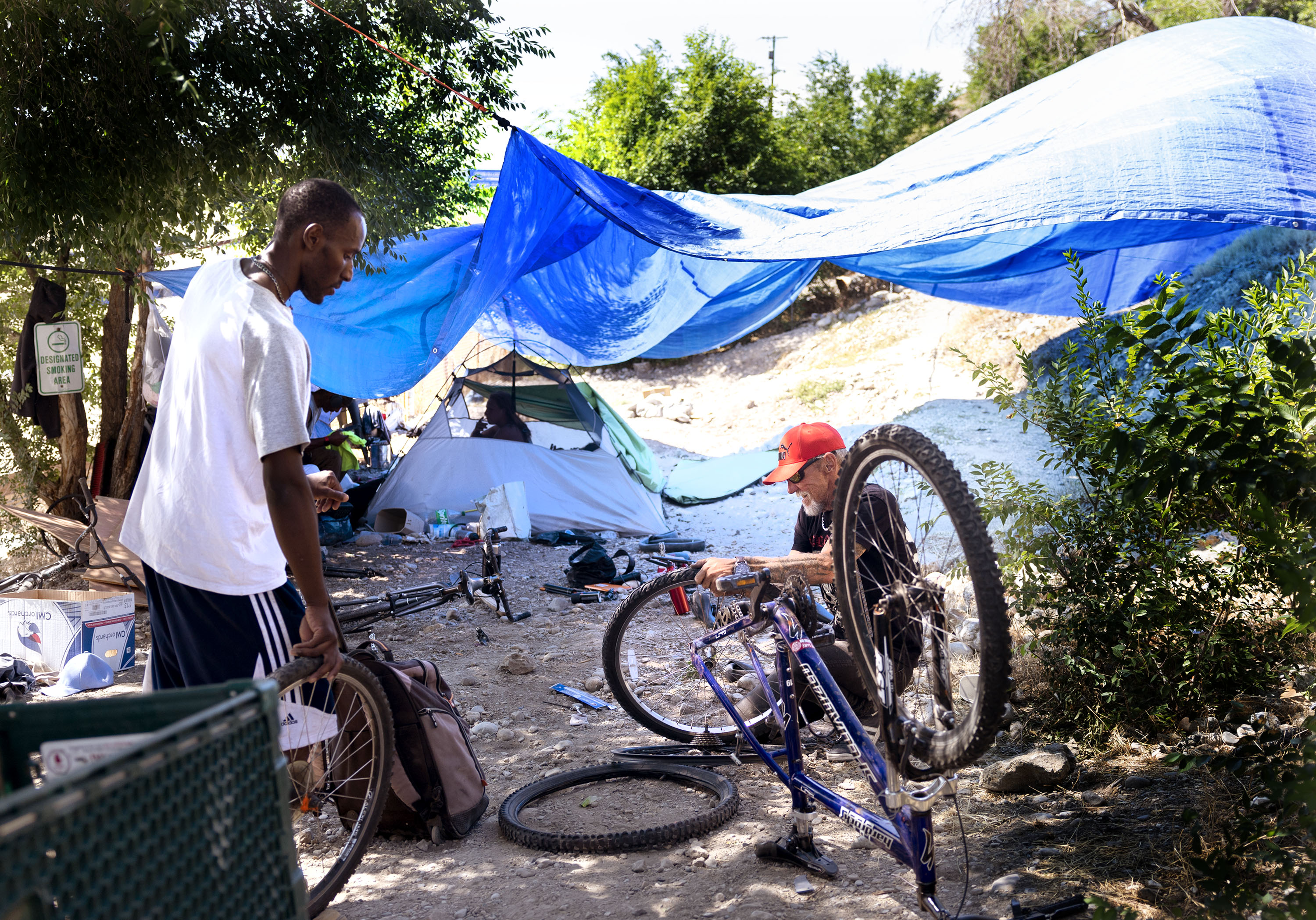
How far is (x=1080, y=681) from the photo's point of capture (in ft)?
9.80

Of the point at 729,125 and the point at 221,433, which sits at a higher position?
the point at 729,125

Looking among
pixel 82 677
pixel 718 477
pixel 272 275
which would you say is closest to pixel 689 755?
pixel 272 275

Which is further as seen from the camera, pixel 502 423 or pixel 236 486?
pixel 502 423

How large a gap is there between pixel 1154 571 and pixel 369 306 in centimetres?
552

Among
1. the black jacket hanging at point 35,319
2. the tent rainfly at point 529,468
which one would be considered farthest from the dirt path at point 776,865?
the tent rainfly at point 529,468

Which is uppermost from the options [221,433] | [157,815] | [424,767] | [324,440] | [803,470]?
[324,440]

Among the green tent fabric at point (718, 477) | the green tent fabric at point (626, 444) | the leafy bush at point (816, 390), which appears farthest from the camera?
the leafy bush at point (816, 390)

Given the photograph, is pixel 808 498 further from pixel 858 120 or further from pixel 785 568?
pixel 858 120

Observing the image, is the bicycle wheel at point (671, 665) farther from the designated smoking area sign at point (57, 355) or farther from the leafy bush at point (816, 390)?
the leafy bush at point (816, 390)

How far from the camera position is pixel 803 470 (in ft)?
9.29

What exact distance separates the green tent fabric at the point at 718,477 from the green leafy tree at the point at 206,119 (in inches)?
169

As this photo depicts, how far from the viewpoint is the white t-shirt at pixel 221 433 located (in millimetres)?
1725

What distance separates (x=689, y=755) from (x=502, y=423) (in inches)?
220

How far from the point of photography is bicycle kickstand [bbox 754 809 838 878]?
233 centimetres
